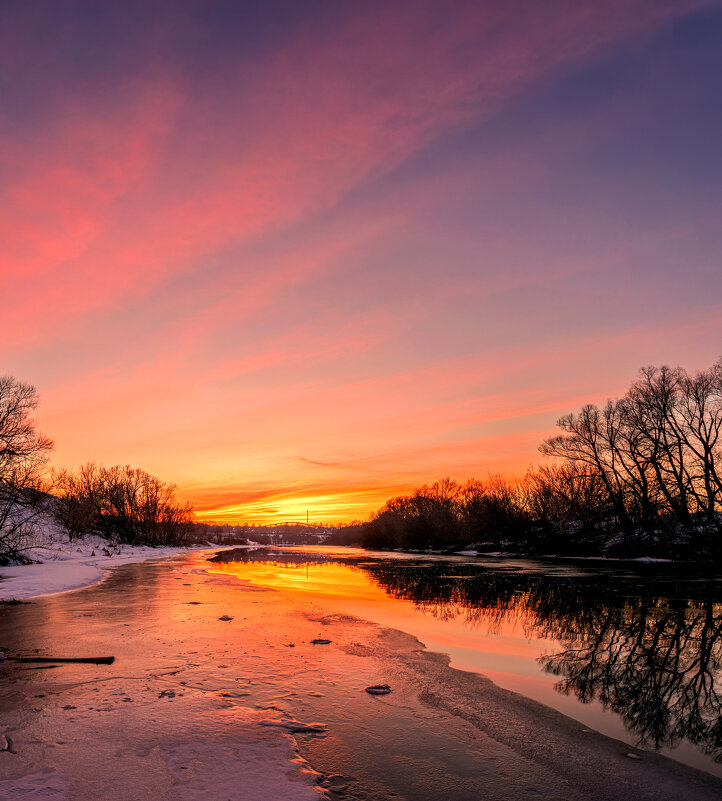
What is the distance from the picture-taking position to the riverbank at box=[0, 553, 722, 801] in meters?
3.96

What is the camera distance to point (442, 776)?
416 centimetres

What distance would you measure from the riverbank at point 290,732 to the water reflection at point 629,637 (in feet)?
4.03

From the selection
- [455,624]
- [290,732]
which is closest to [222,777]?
[290,732]

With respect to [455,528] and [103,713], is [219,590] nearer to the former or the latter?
[103,713]

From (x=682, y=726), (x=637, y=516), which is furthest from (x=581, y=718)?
(x=637, y=516)

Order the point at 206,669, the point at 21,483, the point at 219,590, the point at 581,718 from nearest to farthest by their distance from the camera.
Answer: the point at 581,718
the point at 206,669
the point at 219,590
the point at 21,483

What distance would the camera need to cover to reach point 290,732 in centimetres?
501

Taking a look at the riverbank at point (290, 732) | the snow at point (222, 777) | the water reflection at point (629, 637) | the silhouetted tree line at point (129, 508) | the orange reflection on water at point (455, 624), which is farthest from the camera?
the silhouetted tree line at point (129, 508)

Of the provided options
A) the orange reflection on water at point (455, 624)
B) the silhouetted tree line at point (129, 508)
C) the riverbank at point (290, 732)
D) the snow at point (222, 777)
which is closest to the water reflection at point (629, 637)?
the orange reflection on water at point (455, 624)

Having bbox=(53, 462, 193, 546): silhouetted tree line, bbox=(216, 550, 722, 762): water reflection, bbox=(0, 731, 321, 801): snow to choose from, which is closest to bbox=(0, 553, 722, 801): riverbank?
bbox=(0, 731, 321, 801): snow

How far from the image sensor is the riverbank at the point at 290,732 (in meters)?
3.96

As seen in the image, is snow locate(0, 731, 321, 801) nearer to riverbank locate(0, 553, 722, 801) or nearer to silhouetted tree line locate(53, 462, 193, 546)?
riverbank locate(0, 553, 722, 801)

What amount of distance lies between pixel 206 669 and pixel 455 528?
248ft

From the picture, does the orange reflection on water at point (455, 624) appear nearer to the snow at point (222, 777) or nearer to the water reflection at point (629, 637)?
the water reflection at point (629, 637)
